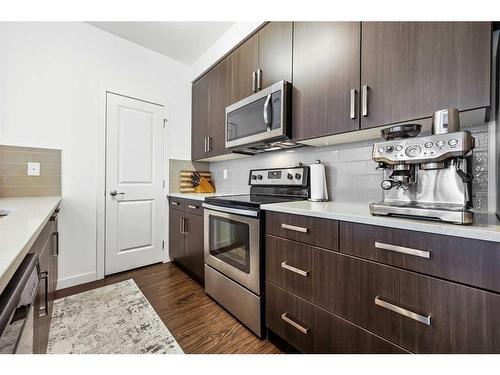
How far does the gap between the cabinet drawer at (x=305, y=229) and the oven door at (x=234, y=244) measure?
13 cm

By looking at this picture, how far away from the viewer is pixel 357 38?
1.26m

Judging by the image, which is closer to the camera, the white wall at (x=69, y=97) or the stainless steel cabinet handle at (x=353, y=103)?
the stainless steel cabinet handle at (x=353, y=103)

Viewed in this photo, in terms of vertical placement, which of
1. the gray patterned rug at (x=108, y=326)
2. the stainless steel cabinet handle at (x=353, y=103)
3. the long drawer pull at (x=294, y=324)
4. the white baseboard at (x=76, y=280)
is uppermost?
the stainless steel cabinet handle at (x=353, y=103)

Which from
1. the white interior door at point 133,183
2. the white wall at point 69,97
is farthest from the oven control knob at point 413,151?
the white wall at point 69,97

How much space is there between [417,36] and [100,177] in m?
2.82

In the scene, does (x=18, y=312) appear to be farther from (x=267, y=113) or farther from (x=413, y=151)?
(x=267, y=113)

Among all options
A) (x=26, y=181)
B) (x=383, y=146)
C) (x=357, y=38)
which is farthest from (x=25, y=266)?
(x=26, y=181)

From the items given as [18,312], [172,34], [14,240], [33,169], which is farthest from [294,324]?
[172,34]

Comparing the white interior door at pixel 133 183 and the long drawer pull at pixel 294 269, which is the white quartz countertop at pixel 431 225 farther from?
the white interior door at pixel 133 183

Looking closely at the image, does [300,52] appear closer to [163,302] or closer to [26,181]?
[163,302]

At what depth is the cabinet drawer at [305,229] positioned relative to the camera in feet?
3.53

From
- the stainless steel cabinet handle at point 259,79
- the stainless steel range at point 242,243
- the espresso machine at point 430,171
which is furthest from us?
the stainless steel cabinet handle at point 259,79

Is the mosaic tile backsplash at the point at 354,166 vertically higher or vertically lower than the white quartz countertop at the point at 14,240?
higher

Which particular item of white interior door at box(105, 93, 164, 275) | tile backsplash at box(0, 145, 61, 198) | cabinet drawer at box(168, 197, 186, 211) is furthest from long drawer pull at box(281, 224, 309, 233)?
tile backsplash at box(0, 145, 61, 198)
